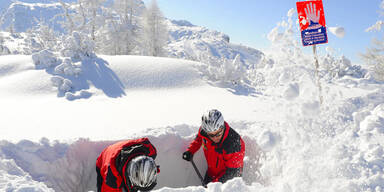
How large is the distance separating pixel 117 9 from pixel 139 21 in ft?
6.29

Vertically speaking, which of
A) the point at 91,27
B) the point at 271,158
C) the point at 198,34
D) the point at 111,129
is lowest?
the point at 271,158

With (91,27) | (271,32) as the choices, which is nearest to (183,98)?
(271,32)

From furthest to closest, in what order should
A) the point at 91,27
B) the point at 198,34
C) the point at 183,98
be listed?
the point at 198,34 < the point at 91,27 < the point at 183,98

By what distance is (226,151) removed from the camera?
297cm

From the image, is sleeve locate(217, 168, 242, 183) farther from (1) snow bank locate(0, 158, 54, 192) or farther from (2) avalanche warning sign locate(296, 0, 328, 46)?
(2) avalanche warning sign locate(296, 0, 328, 46)

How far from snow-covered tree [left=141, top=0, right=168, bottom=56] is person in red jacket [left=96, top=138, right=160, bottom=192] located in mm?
15261

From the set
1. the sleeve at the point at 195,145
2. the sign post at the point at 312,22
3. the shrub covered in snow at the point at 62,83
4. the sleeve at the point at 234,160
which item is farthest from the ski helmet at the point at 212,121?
the shrub covered in snow at the point at 62,83

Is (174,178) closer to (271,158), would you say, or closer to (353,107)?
(271,158)

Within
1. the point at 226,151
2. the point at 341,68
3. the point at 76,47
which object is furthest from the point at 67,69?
the point at 341,68

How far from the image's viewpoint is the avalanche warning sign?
3.71 meters

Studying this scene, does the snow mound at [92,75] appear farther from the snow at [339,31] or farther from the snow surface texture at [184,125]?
the snow at [339,31]

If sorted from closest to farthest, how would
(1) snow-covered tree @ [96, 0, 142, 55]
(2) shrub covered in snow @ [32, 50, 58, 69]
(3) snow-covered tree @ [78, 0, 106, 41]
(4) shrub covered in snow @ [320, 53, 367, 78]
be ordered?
1. (2) shrub covered in snow @ [32, 50, 58, 69]
2. (4) shrub covered in snow @ [320, 53, 367, 78]
3. (3) snow-covered tree @ [78, 0, 106, 41]
4. (1) snow-covered tree @ [96, 0, 142, 55]

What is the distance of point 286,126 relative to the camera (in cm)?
302

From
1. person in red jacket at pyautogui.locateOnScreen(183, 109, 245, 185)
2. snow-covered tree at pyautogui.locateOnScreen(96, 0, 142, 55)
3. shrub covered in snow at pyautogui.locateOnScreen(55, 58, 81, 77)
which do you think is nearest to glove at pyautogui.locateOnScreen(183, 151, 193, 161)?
person in red jacket at pyautogui.locateOnScreen(183, 109, 245, 185)
